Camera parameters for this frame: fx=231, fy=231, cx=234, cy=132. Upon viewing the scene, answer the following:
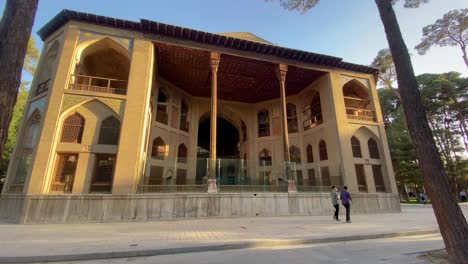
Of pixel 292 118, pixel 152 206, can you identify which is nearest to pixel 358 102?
pixel 292 118

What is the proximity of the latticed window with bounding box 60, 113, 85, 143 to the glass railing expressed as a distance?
3.88 m

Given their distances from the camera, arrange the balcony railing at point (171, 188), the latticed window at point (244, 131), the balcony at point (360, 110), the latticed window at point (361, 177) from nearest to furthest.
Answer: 1. the balcony railing at point (171, 188)
2. the latticed window at point (361, 177)
3. the balcony at point (360, 110)
4. the latticed window at point (244, 131)

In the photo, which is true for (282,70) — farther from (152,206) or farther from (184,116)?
(152,206)

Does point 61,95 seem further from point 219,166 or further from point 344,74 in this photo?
point 344,74

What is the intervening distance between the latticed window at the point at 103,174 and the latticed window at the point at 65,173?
0.95 m

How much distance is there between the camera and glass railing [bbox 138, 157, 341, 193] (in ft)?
38.3

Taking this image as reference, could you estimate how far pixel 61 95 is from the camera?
456 inches

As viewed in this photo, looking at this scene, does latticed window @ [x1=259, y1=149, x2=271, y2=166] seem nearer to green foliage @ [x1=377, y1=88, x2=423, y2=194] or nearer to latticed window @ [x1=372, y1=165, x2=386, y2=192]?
latticed window @ [x1=372, y1=165, x2=386, y2=192]

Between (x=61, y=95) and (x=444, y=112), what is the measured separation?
3632cm

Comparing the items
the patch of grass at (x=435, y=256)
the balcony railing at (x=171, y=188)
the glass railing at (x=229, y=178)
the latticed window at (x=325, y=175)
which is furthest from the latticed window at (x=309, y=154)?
the patch of grass at (x=435, y=256)

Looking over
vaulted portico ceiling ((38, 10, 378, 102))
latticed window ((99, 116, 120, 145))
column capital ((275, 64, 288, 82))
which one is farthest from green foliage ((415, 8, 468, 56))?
latticed window ((99, 116, 120, 145))

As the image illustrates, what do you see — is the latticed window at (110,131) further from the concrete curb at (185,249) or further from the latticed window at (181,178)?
the concrete curb at (185,249)

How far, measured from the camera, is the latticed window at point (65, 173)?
420 inches

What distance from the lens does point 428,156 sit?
13.8ft
